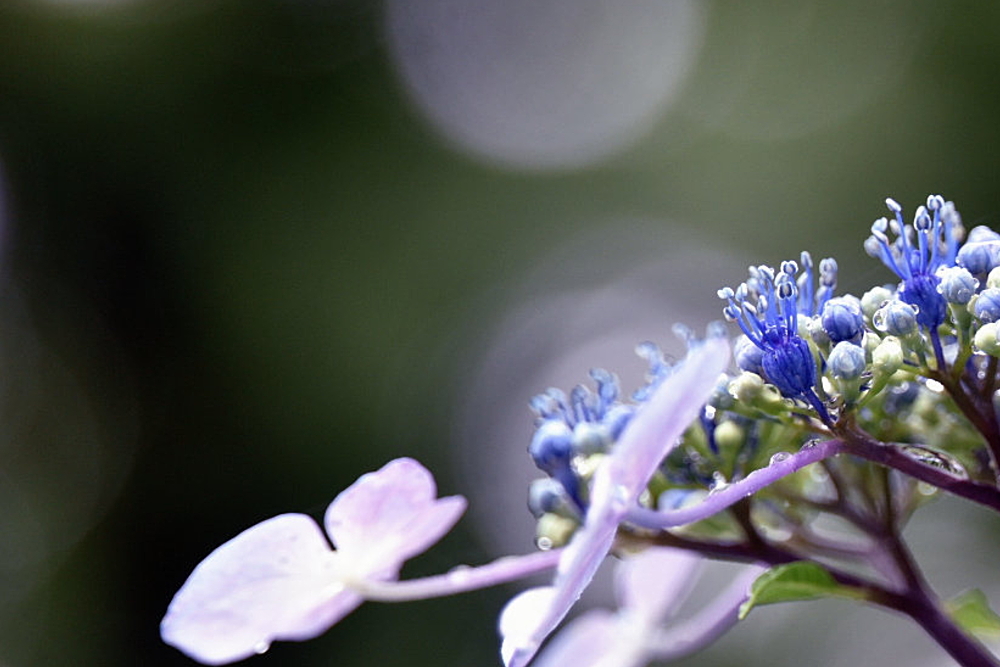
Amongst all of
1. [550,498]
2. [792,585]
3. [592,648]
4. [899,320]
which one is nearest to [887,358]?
[899,320]

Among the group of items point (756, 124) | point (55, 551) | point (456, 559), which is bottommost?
point (456, 559)

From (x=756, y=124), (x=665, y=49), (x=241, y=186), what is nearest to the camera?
(x=756, y=124)

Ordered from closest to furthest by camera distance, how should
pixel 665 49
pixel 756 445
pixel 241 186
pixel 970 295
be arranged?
1. pixel 970 295
2. pixel 756 445
3. pixel 241 186
4. pixel 665 49

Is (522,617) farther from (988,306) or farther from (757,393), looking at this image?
(988,306)

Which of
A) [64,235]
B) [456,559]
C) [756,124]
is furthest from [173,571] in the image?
[756,124]

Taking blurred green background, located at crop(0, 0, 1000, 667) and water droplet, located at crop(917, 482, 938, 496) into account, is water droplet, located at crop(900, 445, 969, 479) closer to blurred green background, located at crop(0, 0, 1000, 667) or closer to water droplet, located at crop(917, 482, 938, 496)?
water droplet, located at crop(917, 482, 938, 496)

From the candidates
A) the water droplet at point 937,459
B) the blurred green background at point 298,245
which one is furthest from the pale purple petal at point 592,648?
the blurred green background at point 298,245

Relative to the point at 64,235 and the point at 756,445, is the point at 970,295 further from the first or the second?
the point at 64,235

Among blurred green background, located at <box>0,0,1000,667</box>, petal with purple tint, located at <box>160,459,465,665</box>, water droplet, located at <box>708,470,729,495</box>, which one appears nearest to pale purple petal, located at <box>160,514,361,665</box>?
petal with purple tint, located at <box>160,459,465,665</box>
